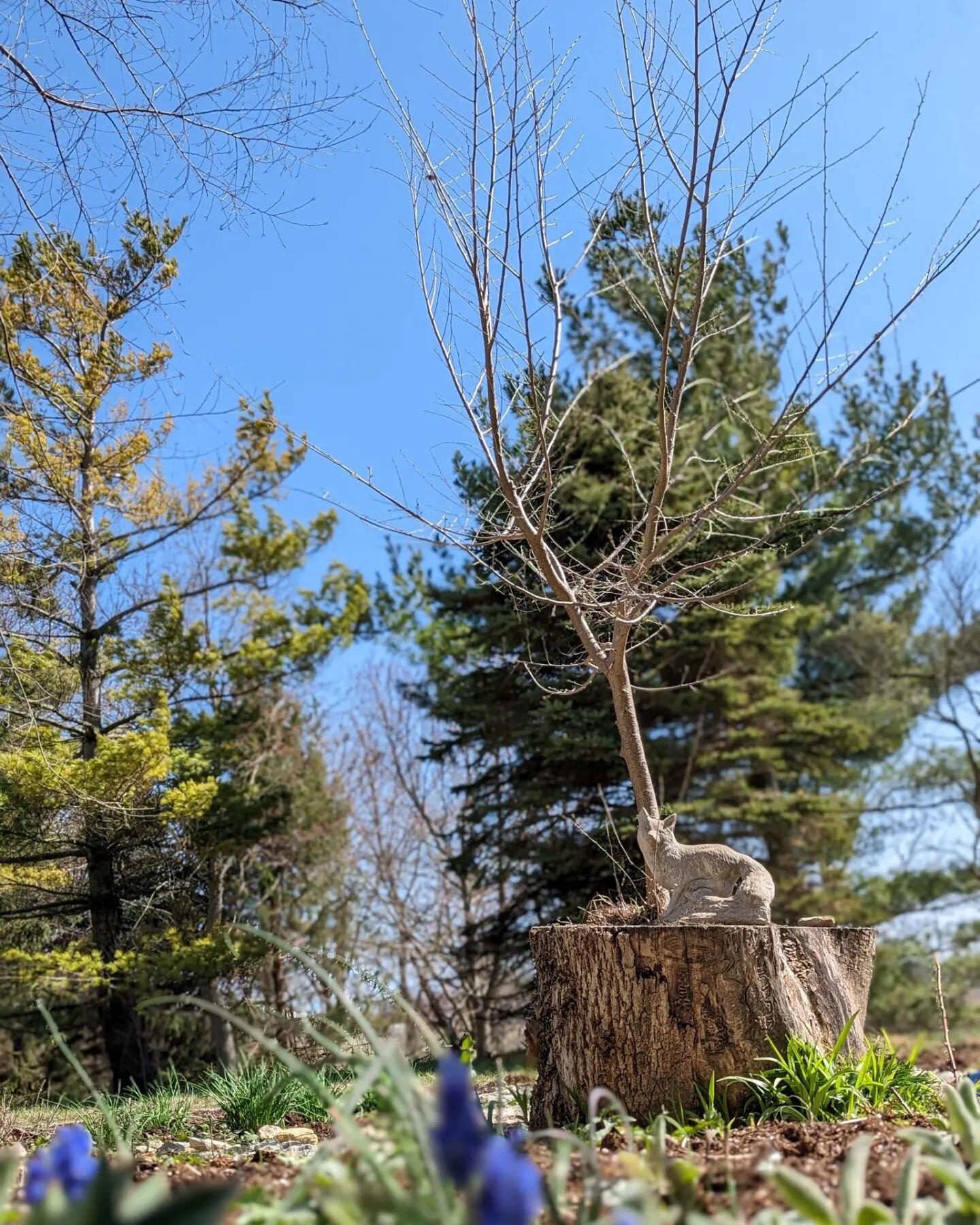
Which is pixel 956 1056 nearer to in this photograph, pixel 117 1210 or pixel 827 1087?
pixel 827 1087

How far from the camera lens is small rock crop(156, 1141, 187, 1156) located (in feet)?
9.27

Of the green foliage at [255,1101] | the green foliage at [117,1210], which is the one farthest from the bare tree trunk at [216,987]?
the green foliage at [117,1210]

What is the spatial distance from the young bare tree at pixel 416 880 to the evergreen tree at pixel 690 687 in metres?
0.80

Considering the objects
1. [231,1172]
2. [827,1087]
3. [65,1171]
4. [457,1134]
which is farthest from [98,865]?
[457,1134]

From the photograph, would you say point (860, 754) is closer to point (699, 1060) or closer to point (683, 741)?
point (683, 741)

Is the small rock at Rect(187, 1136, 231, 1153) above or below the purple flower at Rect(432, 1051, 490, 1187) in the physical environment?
below

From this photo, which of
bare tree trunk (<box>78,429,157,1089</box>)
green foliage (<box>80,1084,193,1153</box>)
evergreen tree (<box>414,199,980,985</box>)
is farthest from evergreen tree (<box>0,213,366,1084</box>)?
green foliage (<box>80,1084,193,1153</box>)

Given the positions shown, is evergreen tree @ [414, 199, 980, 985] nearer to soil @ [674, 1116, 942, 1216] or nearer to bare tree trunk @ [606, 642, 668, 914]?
bare tree trunk @ [606, 642, 668, 914]

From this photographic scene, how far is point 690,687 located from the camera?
8.87m

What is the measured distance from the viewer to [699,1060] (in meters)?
3.11

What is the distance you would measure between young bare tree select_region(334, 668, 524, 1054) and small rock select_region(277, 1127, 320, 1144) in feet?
23.9

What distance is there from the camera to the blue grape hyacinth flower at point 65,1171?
1232mm

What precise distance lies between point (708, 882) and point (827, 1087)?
0.85 m

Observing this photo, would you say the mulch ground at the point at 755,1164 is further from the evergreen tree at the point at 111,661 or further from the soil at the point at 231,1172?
the evergreen tree at the point at 111,661
